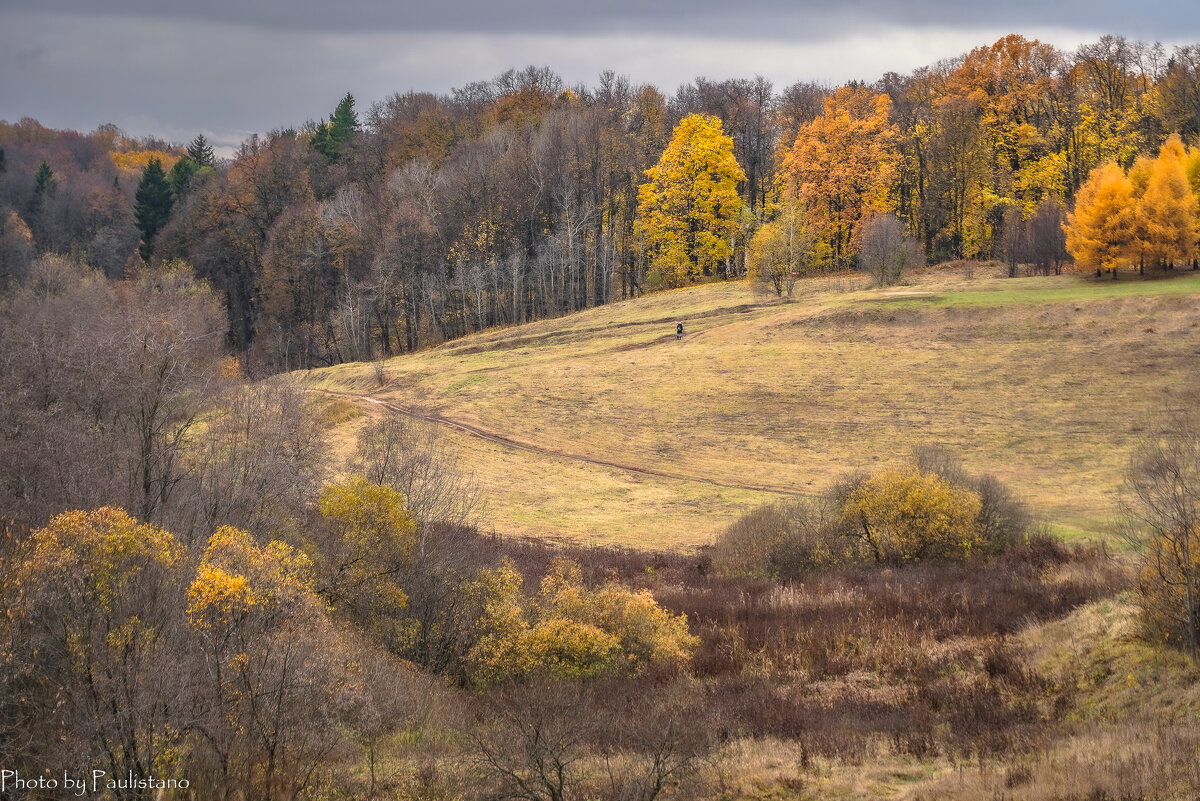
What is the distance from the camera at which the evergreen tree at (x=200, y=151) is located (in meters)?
116

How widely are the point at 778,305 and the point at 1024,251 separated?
712 inches

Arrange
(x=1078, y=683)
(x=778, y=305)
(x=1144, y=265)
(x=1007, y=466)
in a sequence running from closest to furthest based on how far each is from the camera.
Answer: (x=1078, y=683)
(x=1007, y=466)
(x=1144, y=265)
(x=778, y=305)

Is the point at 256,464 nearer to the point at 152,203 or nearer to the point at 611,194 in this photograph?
the point at 611,194

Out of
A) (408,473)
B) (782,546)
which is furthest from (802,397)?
(408,473)

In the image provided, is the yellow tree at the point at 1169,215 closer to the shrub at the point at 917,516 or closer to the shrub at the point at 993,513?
the shrub at the point at 993,513

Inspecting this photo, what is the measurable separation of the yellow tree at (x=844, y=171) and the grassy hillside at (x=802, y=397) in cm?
1494

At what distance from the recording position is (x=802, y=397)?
45.4 metres

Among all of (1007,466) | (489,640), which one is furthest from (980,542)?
(489,640)

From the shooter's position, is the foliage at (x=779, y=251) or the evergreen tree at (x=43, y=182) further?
the evergreen tree at (x=43, y=182)

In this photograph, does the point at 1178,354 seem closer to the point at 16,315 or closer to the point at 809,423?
the point at 809,423

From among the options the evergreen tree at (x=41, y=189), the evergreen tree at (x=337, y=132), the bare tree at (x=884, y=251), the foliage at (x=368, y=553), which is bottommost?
the foliage at (x=368, y=553)

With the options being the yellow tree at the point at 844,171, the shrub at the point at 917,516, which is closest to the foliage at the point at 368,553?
the shrub at the point at 917,516

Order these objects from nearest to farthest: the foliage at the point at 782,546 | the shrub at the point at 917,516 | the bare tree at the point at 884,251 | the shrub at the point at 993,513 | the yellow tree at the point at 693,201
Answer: the shrub at the point at 917,516
the shrub at the point at 993,513
the foliage at the point at 782,546
the bare tree at the point at 884,251
the yellow tree at the point at 693,201

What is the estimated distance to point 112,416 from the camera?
940 inches
